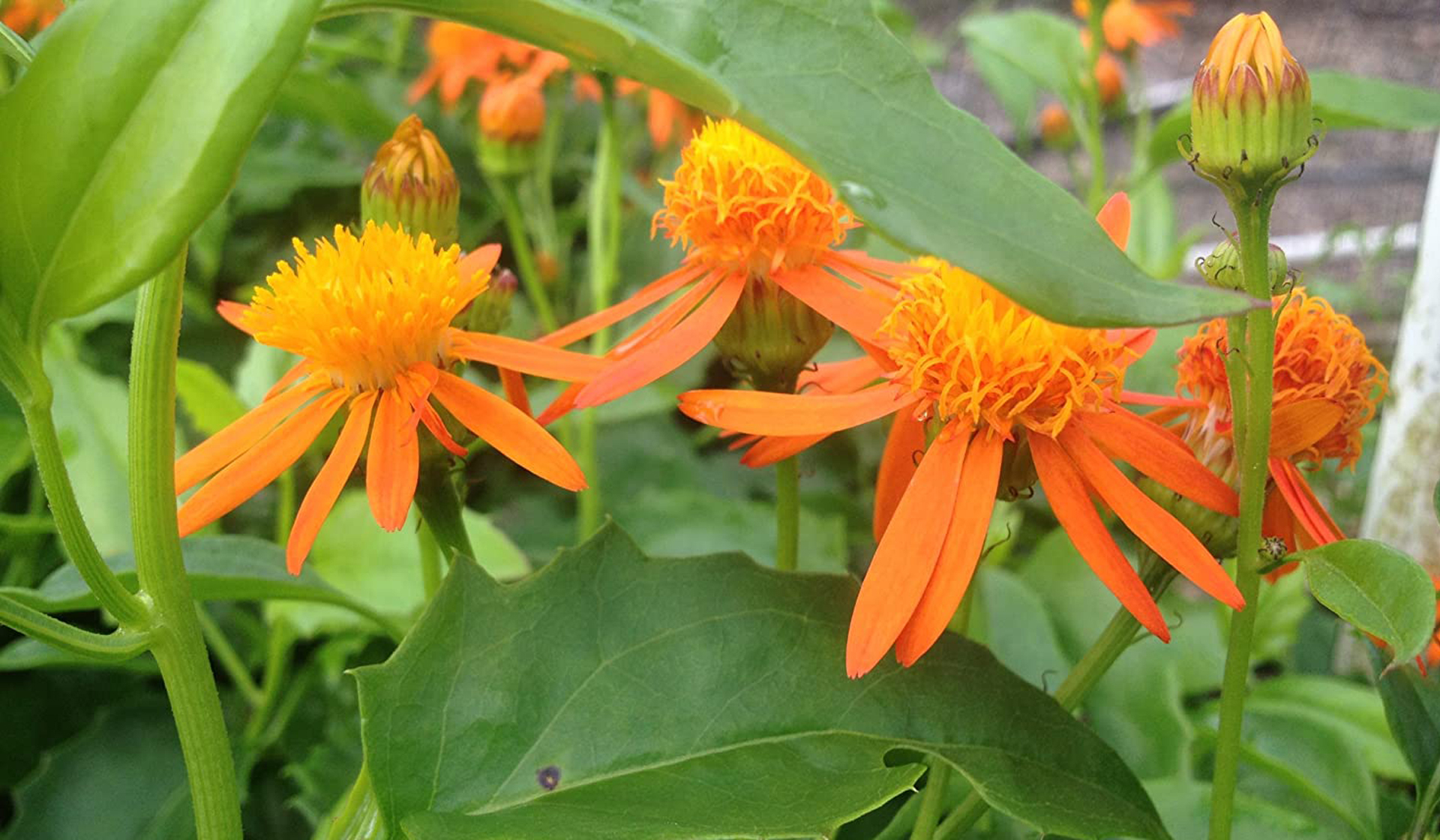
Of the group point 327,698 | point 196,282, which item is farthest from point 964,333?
point 196,282

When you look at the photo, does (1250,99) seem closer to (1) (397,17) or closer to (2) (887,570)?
(2) (887,570)

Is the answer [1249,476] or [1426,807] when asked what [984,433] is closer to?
[1249,476]

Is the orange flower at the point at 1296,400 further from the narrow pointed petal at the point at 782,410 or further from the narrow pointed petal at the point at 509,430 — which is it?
the narrow pointed petal at the point at 509,430

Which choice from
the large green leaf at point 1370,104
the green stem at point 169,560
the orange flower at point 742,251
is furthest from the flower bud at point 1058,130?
the green stem at point 169,560

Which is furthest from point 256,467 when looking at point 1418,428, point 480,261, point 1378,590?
point 1418,428

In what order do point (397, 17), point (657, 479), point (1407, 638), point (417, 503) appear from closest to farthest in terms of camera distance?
1. point (1407, 638)
2. point (417, 503)
3. point (657, 479)
4. point (397, 17)

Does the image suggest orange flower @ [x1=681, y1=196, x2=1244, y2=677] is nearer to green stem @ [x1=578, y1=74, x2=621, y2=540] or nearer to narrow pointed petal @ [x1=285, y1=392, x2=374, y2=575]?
narrow pointed petal @ [x1=285, y1=392, x2=374, y2=575]
